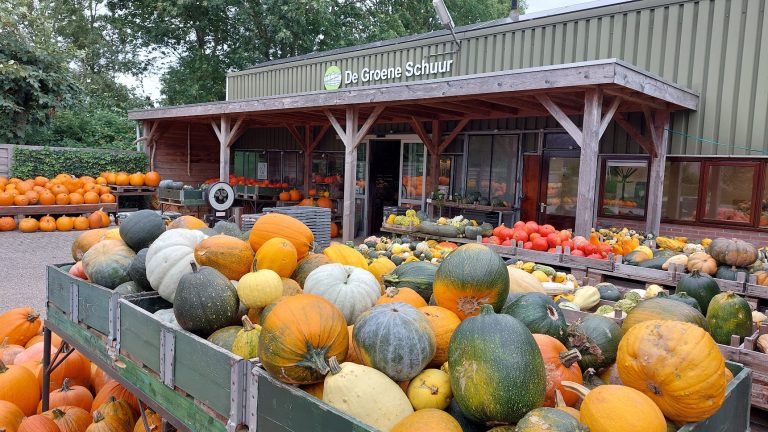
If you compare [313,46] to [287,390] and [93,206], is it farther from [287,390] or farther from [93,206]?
[287,390]

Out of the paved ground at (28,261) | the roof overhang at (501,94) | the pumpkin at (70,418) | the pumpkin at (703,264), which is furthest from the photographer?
the paved ground at (28,261)

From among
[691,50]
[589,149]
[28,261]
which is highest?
[691,50]

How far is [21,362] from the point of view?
3938mm

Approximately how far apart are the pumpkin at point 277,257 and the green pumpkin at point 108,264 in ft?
3.12

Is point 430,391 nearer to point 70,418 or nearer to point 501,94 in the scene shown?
point 70,418

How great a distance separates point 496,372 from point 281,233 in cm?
165

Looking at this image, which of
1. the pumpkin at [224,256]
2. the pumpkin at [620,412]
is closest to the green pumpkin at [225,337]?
the pumpkin at [224,256]

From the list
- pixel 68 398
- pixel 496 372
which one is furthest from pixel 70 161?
pixel 496 372

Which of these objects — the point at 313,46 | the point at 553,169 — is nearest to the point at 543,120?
the point at 553,169

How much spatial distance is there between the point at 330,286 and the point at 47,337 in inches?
94.7

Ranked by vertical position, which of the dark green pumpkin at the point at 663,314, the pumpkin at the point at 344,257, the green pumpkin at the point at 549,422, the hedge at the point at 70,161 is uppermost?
the hedge at the point at 70,161

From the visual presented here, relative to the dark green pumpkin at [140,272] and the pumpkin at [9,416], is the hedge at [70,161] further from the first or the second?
the dark green pumpkin at [140,272]

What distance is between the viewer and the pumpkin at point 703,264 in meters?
5.20

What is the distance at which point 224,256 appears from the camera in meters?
2.63
